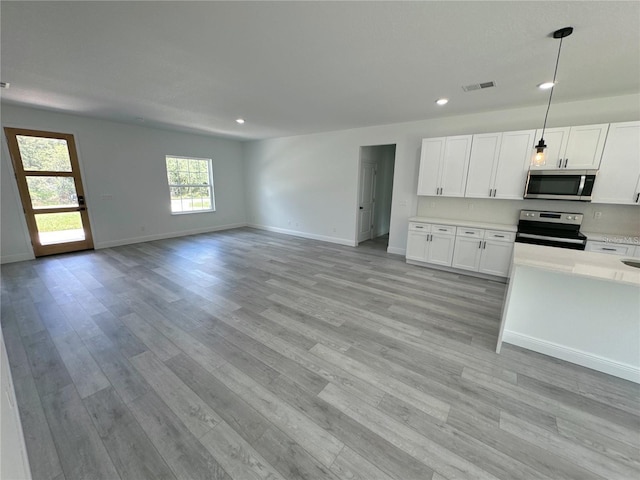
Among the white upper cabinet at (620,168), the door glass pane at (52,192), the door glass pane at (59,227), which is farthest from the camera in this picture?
the door glass pane at (59,227)

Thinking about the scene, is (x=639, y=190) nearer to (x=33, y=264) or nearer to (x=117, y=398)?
(x=117, y=398)

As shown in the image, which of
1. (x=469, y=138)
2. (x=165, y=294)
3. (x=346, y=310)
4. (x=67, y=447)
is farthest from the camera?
(x=469, y=138)

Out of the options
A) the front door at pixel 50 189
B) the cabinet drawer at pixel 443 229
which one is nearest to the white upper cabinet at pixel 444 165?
the cabinet drawer at pixel 443 229

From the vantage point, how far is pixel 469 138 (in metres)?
4.04

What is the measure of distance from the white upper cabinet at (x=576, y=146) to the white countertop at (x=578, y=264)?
1.62 meters

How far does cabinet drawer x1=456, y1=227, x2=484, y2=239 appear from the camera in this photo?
3964 mm

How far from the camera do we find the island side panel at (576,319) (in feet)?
6.49

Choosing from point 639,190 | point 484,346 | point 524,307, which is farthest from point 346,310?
point 639,190

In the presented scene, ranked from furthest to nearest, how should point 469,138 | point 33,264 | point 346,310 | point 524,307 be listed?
point 33,264, point 469,138, point 346,310, point 524,307

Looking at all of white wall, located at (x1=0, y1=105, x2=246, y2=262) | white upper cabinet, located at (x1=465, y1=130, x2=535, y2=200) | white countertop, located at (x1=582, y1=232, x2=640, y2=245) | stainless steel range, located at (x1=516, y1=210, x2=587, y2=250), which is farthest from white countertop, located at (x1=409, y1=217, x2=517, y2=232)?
white wall, located at (x1=0, y1=105, x2=246, y2=262)

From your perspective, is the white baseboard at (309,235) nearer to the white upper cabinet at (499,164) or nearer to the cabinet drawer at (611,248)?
the white upper cabinet at (499,164)

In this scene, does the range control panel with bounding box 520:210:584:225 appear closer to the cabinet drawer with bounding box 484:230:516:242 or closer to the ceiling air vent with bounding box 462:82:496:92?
the cabinet drawer with bounding box 484:230:516:242

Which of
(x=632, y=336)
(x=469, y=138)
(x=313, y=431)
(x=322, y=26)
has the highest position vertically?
(x=322, y=26)

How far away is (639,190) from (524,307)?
8.42ft
